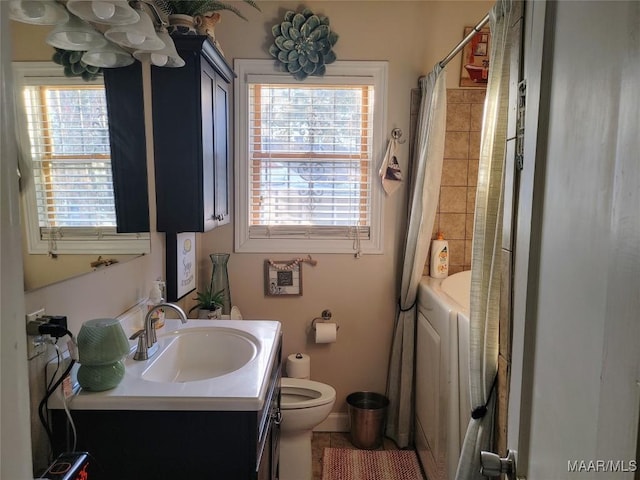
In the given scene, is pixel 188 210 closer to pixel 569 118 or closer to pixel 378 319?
pixel 378 319

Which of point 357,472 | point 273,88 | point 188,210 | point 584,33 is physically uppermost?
point 273,88

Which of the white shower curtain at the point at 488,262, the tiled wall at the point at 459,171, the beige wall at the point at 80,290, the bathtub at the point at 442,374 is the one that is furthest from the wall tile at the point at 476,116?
the beige wall at the point at 80,290

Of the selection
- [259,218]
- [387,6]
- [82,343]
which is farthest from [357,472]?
[387,6]

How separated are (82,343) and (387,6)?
2386mm

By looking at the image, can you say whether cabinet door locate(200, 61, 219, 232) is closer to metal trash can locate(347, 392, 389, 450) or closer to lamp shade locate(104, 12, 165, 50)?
lamp shade locate(104, 12, 165, 50)

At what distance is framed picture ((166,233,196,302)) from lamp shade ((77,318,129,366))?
0.91 meters

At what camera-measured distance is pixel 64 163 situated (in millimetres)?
1291

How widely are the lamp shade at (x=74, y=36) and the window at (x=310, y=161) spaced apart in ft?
4.36

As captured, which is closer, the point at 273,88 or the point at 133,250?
the point at 133,250

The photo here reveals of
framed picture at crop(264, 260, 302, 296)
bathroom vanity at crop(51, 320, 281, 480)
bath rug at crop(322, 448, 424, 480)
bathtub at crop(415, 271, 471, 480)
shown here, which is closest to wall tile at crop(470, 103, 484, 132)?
bathtub at crop(415, 271, 471, 480)

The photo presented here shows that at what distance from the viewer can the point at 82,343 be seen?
3.97ft

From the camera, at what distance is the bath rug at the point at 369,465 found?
2.41 meters

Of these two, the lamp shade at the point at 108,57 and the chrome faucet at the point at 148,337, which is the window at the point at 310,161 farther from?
the chrome faucet at the point at 148,337

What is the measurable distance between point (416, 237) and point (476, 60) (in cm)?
107
